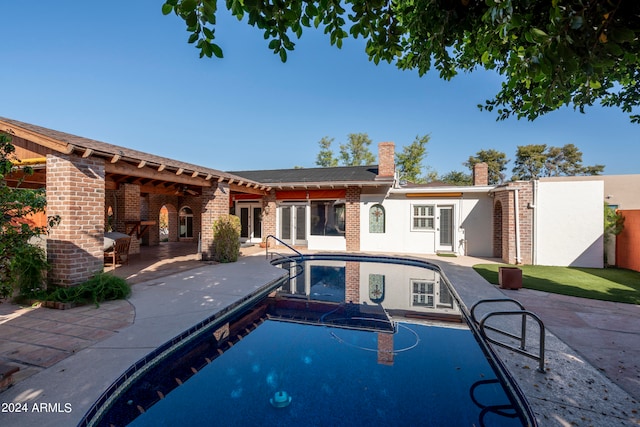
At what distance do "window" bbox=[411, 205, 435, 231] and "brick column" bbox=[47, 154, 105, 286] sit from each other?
12.3m

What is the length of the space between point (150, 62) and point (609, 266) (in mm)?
19725

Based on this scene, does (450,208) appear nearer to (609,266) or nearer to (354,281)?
(609,266)

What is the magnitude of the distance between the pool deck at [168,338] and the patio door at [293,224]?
8.59 meters

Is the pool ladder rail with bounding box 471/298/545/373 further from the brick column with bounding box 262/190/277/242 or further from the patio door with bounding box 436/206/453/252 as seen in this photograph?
the brick column with bounding box 262/190/277/242

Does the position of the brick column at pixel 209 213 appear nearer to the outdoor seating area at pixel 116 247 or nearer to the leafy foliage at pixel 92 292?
the outdoor seating area at pixel 116 247

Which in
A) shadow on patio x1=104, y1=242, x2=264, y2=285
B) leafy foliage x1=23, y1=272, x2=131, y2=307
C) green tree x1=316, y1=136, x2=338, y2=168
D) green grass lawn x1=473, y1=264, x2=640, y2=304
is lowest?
green grass lawn x1=473, y1=264, x2=640, y2=304

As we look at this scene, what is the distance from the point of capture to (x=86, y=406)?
2494 mm

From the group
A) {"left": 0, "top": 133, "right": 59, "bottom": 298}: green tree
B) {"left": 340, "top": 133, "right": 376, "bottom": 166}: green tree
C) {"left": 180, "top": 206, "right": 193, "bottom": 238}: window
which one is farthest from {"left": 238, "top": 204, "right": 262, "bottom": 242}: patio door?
{"left": 340, "top": 133, "right": 376, "bottom": 166}: green tree

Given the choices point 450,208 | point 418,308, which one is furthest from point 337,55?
point 418,308

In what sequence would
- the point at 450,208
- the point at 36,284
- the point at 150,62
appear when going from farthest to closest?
1. the point at 450,208
2. the point at 150,62
3. the point at 36,284

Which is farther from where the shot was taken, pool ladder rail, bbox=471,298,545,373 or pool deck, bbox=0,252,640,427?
pool ladder rail, bbox=471,298,545,373

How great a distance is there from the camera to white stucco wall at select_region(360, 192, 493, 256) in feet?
42.9

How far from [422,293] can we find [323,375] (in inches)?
184

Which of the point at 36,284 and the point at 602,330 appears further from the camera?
the point at 36,284
